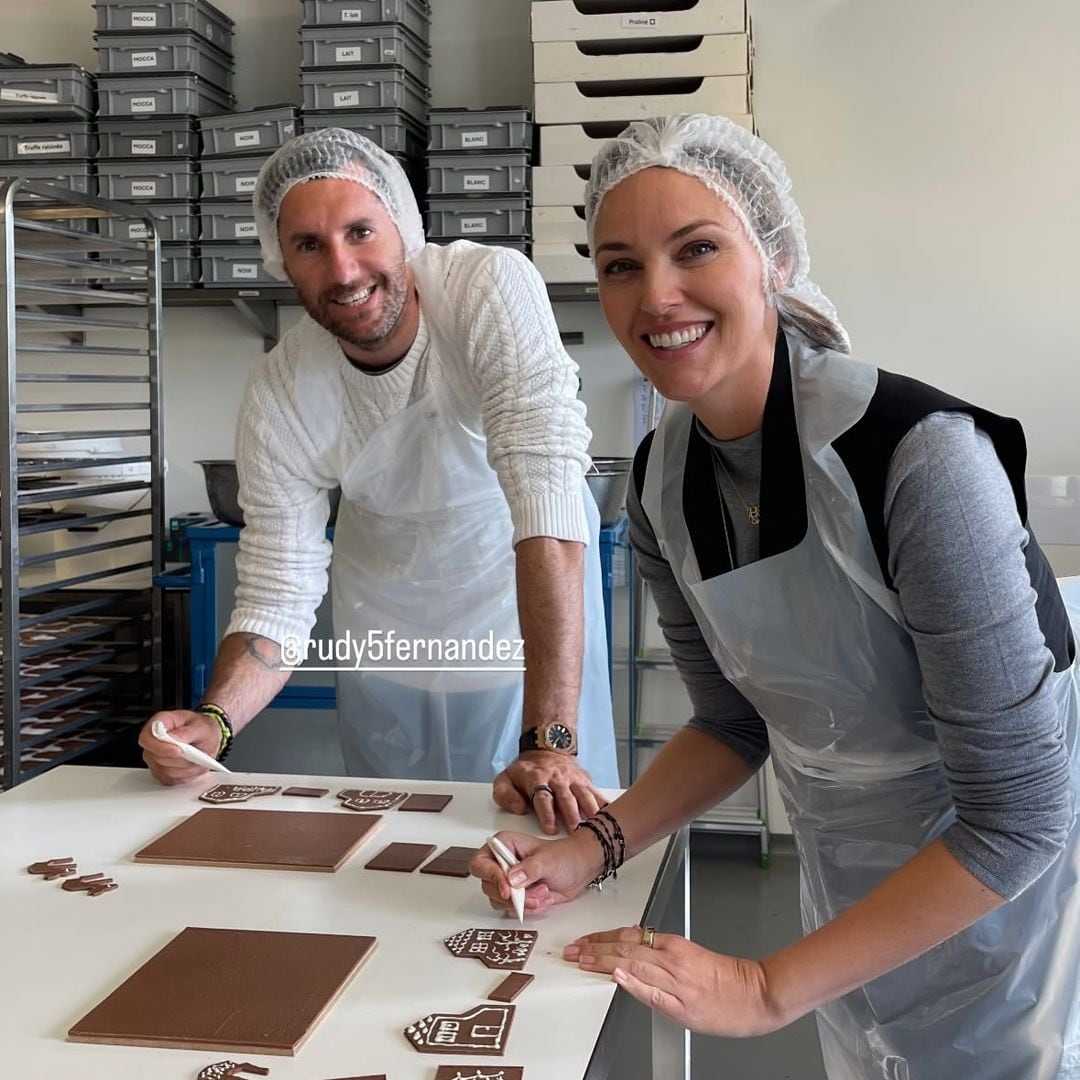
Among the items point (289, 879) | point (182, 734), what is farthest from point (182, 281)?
point (289, 879)

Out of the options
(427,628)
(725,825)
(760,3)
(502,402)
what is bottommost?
(725,825)

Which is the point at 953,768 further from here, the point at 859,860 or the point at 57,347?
the point at 57,347

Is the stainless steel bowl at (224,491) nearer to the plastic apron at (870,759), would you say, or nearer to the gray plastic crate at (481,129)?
the gray plastic crate at (481,129)

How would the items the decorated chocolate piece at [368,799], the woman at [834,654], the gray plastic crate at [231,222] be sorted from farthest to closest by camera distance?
the gray plastic crate at [231,222] < the decorated chocolate piece at [368,799] < the woman at [834,654]

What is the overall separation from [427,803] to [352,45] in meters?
2.36

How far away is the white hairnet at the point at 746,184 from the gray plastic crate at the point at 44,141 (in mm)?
2534

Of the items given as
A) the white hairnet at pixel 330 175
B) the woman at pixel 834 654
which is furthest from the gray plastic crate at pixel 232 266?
the woman at pixel 834 654

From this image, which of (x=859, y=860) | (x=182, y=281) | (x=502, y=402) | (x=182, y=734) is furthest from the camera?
(x=182, y=281)

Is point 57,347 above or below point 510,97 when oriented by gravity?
below

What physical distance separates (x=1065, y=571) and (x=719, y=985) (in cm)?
270

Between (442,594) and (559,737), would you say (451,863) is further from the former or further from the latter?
(442,594)

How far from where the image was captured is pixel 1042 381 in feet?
11.0

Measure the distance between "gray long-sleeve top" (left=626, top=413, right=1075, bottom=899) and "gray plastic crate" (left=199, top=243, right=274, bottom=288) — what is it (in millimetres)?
2582

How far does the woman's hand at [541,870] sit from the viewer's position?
46.3 inches
